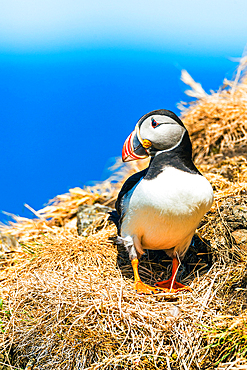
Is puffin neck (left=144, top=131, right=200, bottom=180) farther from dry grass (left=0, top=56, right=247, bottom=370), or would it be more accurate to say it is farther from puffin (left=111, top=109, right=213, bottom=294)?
dry grass (left=0, top=56, right=247, bottom=370)

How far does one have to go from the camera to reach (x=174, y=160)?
2225mm

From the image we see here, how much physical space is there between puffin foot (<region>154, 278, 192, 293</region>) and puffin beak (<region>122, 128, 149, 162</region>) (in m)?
0.94

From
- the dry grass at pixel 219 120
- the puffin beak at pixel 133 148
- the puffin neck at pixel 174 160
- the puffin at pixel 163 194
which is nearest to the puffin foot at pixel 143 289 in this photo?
the puffin at pixel 163 194

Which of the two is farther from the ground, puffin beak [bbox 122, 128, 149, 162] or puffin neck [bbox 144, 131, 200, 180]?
puffin beak [bbox 122, 128, 149, 162]

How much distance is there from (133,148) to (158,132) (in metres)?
0.23

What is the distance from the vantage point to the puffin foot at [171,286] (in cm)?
235

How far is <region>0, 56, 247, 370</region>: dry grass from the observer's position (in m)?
1.91

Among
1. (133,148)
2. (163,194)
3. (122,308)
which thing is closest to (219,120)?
(133,148)

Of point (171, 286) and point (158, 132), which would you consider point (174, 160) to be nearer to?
point (158, 132)

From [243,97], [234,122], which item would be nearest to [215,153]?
[234,122]

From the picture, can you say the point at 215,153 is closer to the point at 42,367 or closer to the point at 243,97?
the point at 243,97

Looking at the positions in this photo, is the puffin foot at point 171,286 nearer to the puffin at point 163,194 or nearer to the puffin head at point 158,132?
the puffin at point 163,194

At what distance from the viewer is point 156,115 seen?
228 cm

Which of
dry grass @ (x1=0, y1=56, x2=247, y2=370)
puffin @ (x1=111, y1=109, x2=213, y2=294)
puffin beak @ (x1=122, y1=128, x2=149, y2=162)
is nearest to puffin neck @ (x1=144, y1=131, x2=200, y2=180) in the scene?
puffin @ (x1=111, y1=109, x2=213, y2=294)
